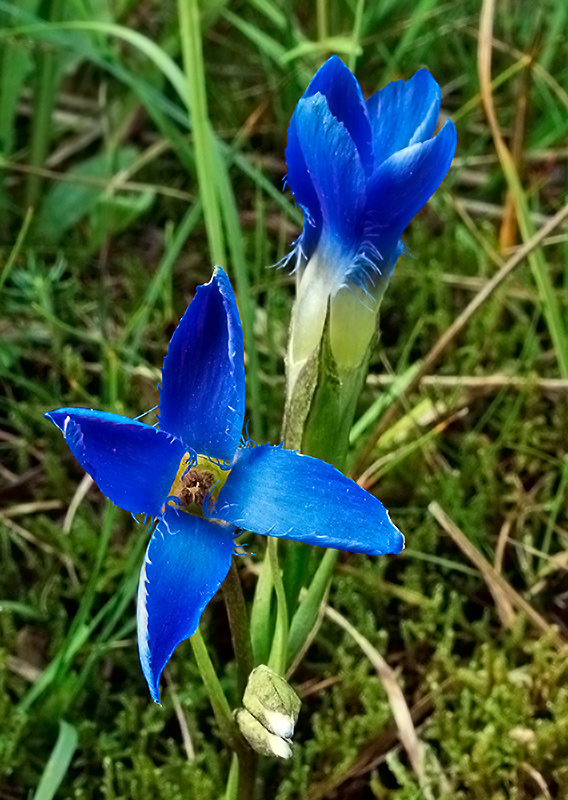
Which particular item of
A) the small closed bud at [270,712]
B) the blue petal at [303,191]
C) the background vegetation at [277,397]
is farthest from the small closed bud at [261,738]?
the blue petal at [303,191]

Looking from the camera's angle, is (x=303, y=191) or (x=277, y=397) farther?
(x=277, y=397)

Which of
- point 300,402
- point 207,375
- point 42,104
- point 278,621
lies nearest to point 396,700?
point 278,621

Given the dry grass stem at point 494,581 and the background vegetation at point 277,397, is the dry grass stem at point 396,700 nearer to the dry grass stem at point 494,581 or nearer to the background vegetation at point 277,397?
the background vegetation at point 277,397

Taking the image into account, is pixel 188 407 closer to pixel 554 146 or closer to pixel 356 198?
pixel 356 198

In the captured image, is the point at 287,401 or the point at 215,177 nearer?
the point at 287,401

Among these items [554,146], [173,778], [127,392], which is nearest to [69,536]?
[127,392]

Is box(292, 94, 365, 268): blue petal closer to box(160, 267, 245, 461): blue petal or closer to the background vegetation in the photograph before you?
box(160, 267, 245, 461): blue petal

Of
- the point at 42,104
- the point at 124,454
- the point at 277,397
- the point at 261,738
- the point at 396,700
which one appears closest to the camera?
the point at 124,454

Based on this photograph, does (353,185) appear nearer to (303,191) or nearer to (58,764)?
(303,191)
